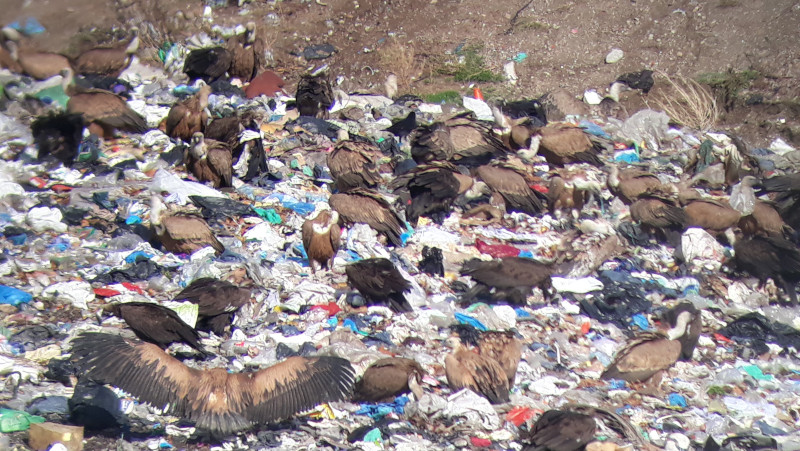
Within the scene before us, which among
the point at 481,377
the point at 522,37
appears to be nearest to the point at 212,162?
the point at 481,377

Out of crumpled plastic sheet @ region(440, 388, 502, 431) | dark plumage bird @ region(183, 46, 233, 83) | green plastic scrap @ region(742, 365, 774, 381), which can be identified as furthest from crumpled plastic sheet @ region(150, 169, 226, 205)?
green plastic scrap @ region(742, 365, 774, 381)

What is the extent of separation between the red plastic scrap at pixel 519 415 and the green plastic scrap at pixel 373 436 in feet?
2.86

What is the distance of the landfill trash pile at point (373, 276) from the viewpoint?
4.52m

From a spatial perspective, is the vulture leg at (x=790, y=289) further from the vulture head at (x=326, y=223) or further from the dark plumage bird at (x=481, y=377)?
the vulture head at (x=326, y=223)

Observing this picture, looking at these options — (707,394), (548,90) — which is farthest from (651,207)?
(548,90)

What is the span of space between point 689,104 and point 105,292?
7.54 metres

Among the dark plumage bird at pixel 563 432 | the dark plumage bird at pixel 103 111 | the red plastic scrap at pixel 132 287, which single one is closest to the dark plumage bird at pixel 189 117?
the dark plumage bird at pixel 103 111

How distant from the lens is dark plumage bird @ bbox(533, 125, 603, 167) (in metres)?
8.75

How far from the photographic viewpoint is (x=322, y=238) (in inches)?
245

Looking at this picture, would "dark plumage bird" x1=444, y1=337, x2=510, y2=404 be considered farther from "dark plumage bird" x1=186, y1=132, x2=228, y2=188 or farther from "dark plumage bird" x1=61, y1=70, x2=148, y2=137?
"dark plumage bird" x1=61, y1=70, x2=148, y2=137

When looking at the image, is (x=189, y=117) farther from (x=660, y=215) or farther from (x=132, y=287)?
(x=660, y=215)

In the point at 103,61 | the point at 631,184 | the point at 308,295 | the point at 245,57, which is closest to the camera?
the point at 308,295

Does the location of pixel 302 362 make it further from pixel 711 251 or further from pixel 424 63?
pixel 424 63

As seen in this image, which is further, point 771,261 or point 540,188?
point 540,188
